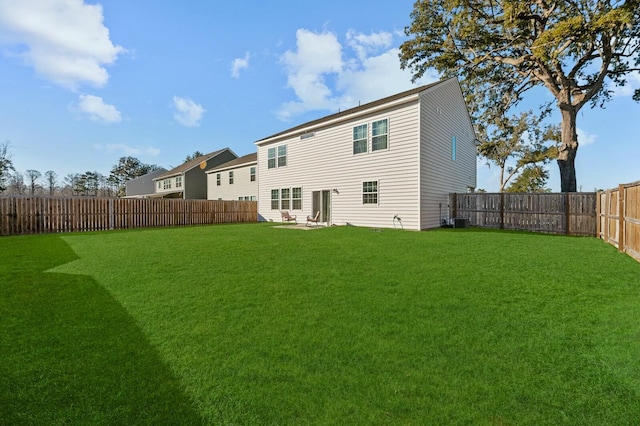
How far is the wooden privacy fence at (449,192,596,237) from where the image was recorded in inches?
461

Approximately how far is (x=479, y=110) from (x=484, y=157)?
12566mm

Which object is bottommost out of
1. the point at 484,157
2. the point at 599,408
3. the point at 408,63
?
the point at 599,408

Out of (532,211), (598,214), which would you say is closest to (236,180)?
(532,211)

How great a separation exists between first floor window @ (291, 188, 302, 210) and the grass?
12011 millimetres

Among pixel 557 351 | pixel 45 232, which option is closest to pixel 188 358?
pixel 557 351

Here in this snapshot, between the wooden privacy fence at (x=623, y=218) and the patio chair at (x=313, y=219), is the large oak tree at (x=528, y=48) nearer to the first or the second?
the wooden privacy fence at (x=623, y=218)

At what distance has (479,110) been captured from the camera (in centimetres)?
2177

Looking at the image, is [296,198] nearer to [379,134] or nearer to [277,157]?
[277,157]

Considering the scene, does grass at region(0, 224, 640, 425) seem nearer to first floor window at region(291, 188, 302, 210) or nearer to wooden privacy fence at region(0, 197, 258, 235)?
wooden privacy fence at region(0, 197, 258, 235)

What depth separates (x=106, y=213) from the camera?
1551 centimetres

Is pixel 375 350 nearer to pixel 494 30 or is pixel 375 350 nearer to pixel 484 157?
pixel 494 30

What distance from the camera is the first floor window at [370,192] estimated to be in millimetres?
13750

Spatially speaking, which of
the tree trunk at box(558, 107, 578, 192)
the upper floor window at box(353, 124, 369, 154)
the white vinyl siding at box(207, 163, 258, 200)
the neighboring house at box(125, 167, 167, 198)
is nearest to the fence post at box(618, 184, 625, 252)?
the upper floor window at box(353, 124, 369, 154)

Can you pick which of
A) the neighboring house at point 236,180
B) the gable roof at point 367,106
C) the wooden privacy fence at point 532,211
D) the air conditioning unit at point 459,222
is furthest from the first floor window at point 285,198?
the air conditioning unit at point 459,222
